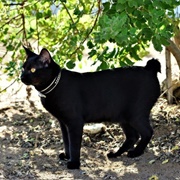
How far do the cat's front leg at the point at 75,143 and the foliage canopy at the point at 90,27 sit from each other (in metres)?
0.55

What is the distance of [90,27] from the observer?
13.4 ft

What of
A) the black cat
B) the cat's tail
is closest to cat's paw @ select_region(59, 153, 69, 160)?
the black cat

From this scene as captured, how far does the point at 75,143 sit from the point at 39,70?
516 millimetres

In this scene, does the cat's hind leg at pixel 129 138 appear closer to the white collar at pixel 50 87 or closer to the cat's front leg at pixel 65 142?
the cat's front leg at pixel 65 142

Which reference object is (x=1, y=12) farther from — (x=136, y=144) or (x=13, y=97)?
(x=136, y=144)

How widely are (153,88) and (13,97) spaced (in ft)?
7.27

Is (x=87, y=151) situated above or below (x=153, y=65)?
below

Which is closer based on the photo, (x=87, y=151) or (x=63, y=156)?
(x=63, y=156)

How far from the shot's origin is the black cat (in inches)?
126

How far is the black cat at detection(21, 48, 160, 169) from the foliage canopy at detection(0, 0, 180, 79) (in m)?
0.25

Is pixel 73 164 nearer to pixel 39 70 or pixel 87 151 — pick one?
pixel 87 151

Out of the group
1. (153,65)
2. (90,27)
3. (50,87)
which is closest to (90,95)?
(50,87)

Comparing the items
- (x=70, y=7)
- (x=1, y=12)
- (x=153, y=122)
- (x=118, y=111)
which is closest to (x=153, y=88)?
(x=118, y=111)

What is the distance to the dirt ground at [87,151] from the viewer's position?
128 inches
